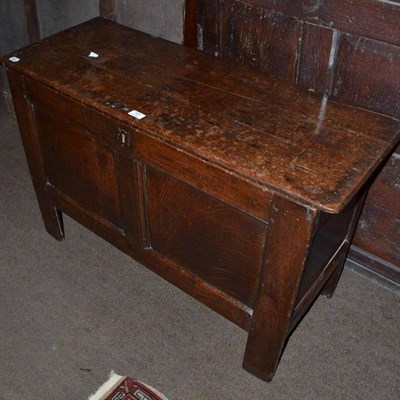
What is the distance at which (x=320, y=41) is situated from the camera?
5.43 ft

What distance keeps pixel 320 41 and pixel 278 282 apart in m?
0.78

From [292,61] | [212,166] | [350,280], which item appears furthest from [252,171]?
[350,280]

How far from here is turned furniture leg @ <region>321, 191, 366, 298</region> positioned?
1670 mm

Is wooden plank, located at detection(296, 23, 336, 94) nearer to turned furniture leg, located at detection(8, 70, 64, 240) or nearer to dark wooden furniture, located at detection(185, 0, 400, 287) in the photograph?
dark wooden furniture, located at detection(185, 0, 400, 287)

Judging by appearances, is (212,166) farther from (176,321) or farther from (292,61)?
(176,321)

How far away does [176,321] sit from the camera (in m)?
1.93

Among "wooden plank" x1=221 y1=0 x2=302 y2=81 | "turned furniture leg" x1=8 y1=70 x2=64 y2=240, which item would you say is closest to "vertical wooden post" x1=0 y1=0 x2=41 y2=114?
"turned furniture leg" x1=8 y1=70 x2=64 y2=240

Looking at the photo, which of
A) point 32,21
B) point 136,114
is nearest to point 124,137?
point 136,114

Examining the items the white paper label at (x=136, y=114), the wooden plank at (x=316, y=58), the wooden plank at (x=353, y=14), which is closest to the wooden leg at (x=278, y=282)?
the white paper label at (x=136, y=114)

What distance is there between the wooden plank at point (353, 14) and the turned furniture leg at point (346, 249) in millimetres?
480

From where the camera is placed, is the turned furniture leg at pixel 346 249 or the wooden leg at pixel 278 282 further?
the turned furniture leg at pixel 346 249

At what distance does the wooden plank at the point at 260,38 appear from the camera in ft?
5.60

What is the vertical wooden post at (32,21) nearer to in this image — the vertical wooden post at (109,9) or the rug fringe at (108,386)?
the vertical wooden post at (109,9)

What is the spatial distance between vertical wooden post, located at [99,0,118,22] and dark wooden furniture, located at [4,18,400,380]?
208mm
